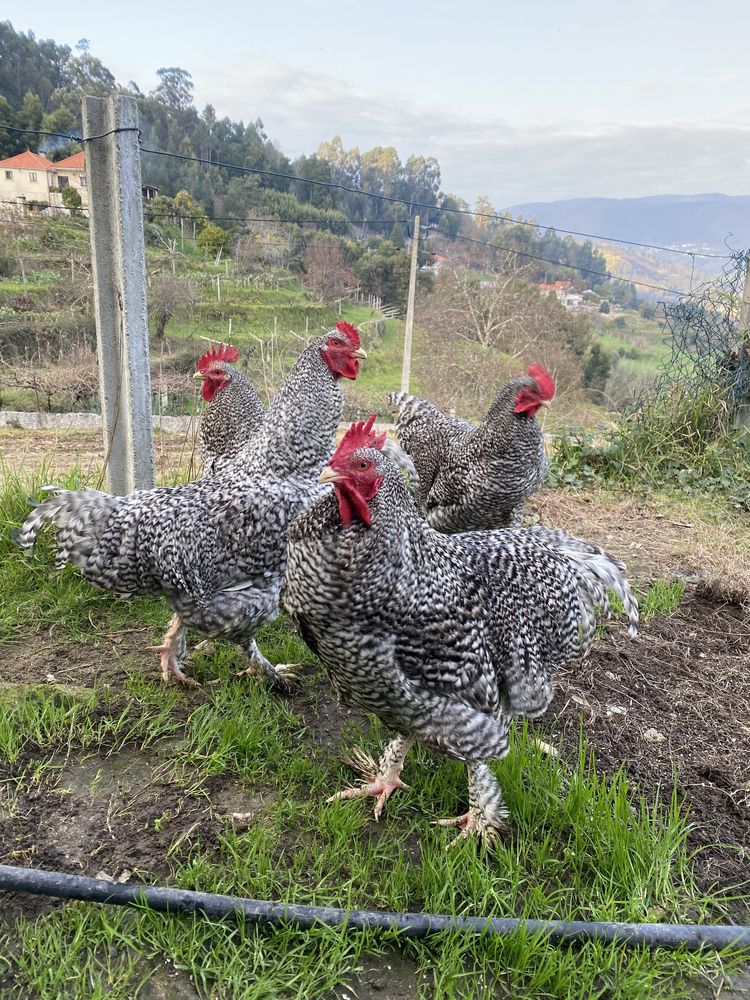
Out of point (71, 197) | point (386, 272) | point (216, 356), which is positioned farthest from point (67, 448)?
point (386, 272)

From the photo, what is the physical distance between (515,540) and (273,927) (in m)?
1.87

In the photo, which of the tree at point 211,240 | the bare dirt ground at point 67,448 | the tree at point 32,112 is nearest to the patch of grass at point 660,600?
the bare dirt ground at point 67,448

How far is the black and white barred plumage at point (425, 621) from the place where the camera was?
2.29m

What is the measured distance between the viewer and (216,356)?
453 cm

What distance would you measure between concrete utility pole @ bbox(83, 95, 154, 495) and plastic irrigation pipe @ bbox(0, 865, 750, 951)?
280 centimetres

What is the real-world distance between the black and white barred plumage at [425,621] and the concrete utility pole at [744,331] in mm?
6336

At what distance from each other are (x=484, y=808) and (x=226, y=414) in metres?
2.83

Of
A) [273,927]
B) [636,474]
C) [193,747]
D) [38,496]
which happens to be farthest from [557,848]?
[636,474]

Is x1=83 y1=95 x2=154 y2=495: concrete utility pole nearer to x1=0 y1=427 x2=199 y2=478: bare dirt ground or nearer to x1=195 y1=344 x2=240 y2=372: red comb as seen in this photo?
x1=195 y1=344 x2=240 y2=372: red comb

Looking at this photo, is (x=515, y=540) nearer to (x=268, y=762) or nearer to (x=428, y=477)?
(x=268, y=762)

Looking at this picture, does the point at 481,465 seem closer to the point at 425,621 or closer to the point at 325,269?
the point at 425,621

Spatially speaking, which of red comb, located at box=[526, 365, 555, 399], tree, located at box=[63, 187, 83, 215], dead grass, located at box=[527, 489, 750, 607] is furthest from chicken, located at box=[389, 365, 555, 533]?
tree, located at box=[63, 187, 83, 215]

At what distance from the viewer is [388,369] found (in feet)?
54.5

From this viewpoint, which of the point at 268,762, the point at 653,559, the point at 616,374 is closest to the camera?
the point at 268,762
